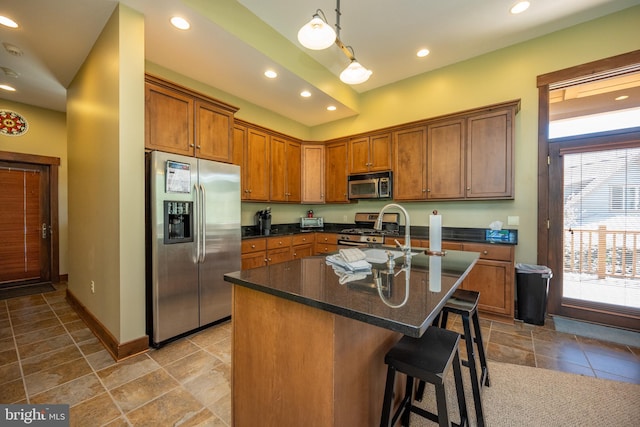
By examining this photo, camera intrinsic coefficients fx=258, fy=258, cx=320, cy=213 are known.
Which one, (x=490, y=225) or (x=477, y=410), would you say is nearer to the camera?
(x=477, y=410)

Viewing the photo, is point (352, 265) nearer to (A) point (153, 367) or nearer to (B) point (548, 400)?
(B) point (548, 400)

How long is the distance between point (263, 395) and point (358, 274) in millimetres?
751

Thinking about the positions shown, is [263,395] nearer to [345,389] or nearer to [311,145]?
[345,389]

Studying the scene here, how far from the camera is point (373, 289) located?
112cm

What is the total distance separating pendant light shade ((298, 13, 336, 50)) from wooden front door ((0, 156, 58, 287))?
534 cm

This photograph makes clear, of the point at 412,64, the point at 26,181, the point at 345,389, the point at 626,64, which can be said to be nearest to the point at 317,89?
the point at 412,64

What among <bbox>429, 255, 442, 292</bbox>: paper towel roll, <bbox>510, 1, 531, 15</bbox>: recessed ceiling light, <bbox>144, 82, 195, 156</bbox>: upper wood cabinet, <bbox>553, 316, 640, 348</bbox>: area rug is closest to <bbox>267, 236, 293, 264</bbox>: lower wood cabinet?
<bbox>144, 82, 195, 156</bbox>: upper wood cabinet

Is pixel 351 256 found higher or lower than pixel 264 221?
lower

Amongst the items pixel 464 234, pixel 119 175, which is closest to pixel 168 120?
pixel 119 175

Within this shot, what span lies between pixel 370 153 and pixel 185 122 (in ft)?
8.86

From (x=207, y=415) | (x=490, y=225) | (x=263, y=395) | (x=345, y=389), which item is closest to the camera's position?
(x=345, y=389)

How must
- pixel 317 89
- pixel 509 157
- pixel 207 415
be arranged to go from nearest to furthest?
pixel 207 415 → pixel 509 157 → pixel 317 89

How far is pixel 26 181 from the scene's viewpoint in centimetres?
432

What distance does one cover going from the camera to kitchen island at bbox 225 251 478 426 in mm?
982
